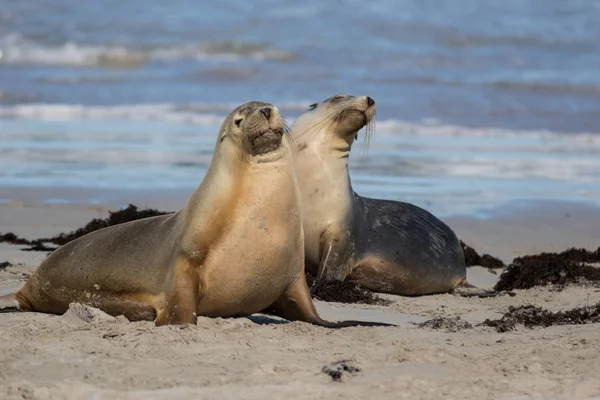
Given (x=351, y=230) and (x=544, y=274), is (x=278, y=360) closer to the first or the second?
(x=351, y=230)

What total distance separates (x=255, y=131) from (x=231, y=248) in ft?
1.96

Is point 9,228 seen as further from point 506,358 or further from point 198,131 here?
point 198,131

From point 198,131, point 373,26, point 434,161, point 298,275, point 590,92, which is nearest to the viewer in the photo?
point 298,275

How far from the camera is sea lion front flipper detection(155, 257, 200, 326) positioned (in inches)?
214

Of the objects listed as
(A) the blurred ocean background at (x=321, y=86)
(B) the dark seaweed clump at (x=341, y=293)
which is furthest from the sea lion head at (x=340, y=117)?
(A) the blurred ocean background at (x=321, y=86)

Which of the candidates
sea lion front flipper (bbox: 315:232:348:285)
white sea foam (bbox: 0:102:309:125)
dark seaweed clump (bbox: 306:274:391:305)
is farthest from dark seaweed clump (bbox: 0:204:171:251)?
white sea foam (bbox: 0:102:309:125)

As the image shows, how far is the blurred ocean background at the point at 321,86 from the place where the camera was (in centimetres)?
1375

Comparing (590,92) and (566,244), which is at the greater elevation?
(590,92)

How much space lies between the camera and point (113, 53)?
94.4ft

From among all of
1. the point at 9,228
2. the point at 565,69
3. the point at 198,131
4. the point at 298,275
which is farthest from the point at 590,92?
the point at 298,275

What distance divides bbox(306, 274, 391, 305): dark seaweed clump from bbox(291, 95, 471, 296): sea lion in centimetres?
47

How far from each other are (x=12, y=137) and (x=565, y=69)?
51.7 feet

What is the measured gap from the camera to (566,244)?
10570 millimetres

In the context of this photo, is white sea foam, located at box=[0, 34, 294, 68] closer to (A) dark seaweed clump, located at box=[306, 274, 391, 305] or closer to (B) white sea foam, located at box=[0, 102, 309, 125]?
(B) white sea foam, located at box=[0, 102, 309, 125]
